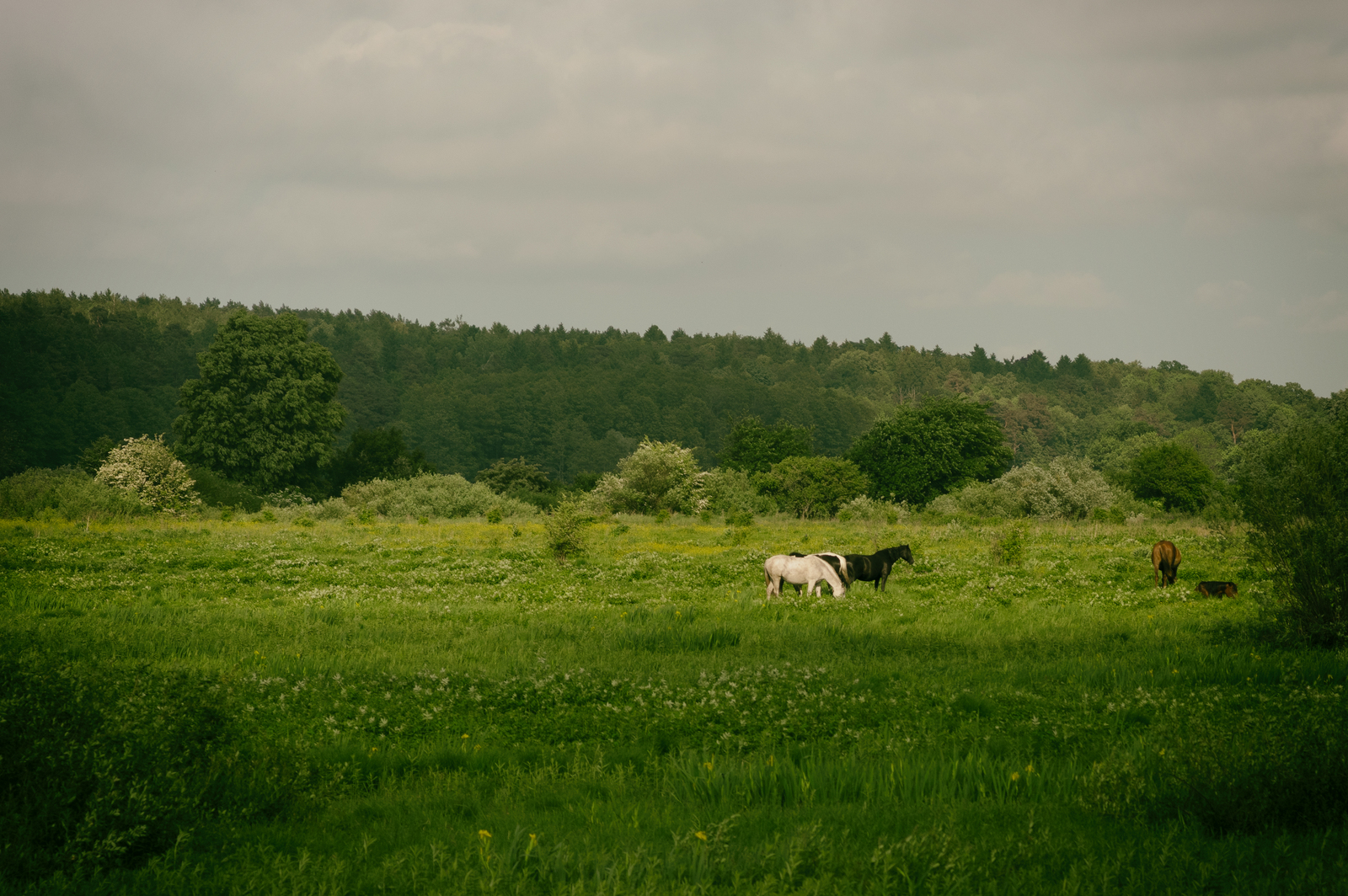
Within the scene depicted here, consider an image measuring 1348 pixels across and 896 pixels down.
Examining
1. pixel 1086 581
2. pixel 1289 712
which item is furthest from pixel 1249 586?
Result: pixel 1289 712

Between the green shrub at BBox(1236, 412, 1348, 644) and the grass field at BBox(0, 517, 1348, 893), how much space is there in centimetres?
69

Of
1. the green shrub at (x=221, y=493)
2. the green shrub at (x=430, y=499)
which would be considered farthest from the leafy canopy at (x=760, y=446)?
the green shrub at (x=221, y=493)

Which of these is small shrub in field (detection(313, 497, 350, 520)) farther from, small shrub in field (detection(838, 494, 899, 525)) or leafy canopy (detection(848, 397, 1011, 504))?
leafy canopy (detection(848, 397, 1011, 504))

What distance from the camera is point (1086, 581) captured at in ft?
69.5

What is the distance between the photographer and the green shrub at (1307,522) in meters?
12.8

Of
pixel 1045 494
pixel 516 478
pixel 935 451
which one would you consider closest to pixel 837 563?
pixel 1045 494

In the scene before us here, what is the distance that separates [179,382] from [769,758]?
5103 inches

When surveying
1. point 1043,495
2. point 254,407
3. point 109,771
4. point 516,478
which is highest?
point 254,407

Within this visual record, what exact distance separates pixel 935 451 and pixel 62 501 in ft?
221

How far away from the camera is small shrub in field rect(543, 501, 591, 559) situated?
87.2ft

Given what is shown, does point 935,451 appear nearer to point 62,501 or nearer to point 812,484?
point 812,484

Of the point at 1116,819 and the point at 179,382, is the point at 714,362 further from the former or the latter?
the point at 1116,819

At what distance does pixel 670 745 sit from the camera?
869 centimetres

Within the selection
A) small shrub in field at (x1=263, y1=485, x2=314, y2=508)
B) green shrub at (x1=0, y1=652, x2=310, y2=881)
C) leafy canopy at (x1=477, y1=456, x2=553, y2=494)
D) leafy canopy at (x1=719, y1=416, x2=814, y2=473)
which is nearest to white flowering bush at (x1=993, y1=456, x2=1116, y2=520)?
leafy canopy at (x1=719, y1=416, x2=814, y2=473)
